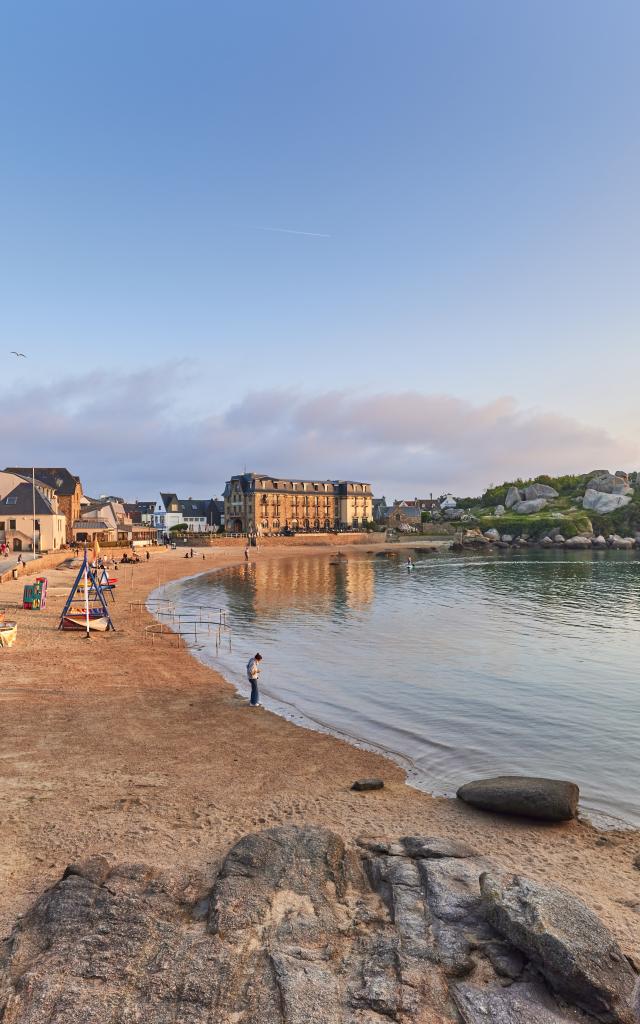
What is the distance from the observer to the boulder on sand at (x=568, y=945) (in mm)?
7152

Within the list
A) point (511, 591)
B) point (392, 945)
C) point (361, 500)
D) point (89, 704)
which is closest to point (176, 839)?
point (392, 945)

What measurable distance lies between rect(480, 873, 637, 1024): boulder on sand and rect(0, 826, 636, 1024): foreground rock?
19mm

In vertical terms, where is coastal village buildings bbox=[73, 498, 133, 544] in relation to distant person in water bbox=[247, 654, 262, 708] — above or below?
above

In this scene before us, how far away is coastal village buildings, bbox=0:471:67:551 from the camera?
270ft

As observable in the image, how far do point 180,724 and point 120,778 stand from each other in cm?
509

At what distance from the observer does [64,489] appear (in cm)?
10938

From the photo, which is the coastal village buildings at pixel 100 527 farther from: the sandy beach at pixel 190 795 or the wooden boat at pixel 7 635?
the sandy beach at pixel 190 795

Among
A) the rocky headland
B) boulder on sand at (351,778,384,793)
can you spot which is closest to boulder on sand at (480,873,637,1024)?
boulder on sand at (351,778,384,793)

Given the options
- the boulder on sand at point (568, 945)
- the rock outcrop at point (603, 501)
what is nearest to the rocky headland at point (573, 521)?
the rock outcrop at point (603, 501)

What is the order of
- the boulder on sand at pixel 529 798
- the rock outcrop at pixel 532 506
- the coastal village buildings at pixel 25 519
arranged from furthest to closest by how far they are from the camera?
the rock outcrop at pixel 532 506
the coastal village buildings at pixel 25 519
the boulder on sand at pixel 529 798

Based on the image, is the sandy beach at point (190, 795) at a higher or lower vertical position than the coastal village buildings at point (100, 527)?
lower

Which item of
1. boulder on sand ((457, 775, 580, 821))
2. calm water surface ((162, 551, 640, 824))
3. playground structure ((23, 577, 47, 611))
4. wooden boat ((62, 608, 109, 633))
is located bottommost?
calm water surface ((162, 551, 640, 824))

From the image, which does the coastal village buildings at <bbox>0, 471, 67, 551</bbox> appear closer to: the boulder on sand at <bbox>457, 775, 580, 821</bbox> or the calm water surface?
the calm water surface

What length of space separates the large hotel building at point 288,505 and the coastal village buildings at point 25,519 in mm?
82221
